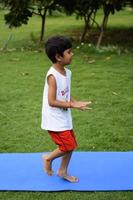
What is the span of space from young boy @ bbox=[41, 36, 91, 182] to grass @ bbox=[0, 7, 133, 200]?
18.2 inches

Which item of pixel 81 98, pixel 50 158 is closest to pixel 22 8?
pixel 81 98

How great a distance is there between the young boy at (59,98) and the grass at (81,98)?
46 centimetres

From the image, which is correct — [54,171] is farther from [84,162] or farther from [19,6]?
[19,6]

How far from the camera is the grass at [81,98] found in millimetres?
5492

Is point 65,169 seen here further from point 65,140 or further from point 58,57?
point 58,57

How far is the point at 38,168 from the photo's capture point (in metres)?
4.89

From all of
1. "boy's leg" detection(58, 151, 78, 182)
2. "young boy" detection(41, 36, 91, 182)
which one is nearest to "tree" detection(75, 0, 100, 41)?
"young boy" detection(41, 36, 91, 182)

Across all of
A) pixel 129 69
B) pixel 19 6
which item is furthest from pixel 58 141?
pixel 19 6

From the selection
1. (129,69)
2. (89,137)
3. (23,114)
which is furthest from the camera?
(129,69)

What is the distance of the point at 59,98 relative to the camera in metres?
4.45

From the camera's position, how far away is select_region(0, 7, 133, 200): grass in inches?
216

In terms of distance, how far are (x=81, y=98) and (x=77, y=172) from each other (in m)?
2.64

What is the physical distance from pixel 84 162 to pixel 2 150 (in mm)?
935

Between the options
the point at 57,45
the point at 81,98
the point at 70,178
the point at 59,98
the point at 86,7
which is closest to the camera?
the point at 57,45
